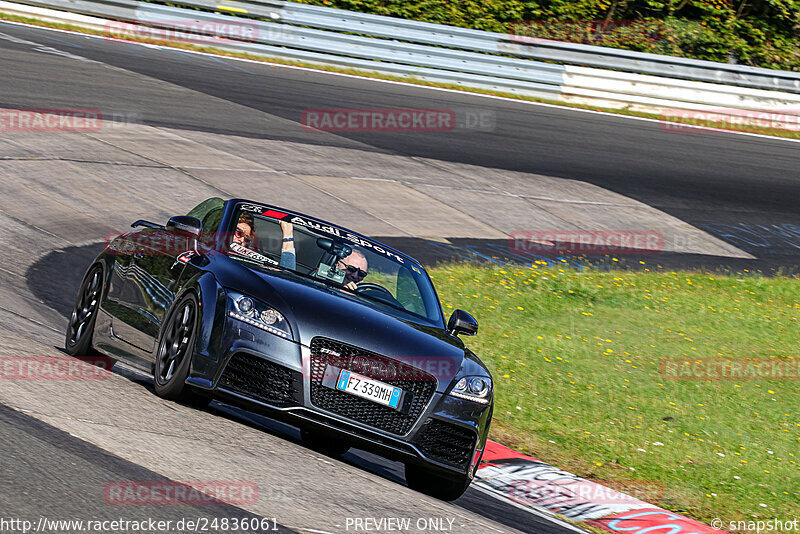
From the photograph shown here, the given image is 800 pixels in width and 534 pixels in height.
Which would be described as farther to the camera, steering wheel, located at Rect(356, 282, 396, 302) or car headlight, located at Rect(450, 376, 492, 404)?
steering wheel, located at Rect(356, 282, 396, 302)

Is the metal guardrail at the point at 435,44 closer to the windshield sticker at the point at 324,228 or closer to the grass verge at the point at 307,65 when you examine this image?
the grass verge at the point at 307,65

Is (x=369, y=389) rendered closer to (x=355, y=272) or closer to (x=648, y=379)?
(x=355, y=272)

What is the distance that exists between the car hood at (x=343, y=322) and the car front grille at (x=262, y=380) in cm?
22

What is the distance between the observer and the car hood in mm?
6238

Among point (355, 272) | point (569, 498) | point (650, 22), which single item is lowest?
point (569, 498)

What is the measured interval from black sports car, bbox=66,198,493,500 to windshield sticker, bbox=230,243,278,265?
0.02 meters

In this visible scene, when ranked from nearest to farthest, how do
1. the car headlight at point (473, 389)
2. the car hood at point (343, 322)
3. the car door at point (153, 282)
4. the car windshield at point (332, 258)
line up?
1. the car hood at point (343, 322)
2. the car headlight at point (473, 389)
3. the car door at point (153, 282)
4. the car windshield at point (332, 258)

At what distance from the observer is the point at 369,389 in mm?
6223

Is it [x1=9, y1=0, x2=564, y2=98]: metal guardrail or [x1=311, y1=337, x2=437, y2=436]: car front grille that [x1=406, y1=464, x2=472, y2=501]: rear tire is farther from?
[x1=9, y1=0, x2=564, y2=98]: metal guardrail

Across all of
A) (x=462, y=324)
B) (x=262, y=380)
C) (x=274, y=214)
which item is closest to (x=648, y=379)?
(x=462, y=324)

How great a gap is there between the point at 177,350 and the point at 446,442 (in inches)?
65.9

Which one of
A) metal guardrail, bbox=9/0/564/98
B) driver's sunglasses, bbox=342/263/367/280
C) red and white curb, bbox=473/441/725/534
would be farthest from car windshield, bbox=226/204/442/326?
metal guardrail, bbox=9/0/564/98

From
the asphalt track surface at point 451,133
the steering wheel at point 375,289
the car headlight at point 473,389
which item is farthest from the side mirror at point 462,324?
the asphalt track surface at point 451,133

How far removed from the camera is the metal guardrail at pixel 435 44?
24.2 m
